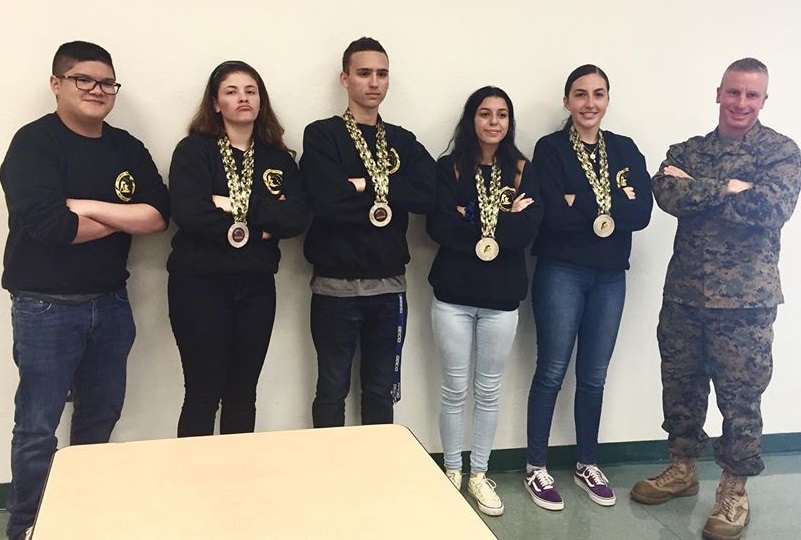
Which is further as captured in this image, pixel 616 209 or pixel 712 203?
pixel 616 209

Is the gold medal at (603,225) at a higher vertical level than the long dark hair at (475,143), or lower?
lower

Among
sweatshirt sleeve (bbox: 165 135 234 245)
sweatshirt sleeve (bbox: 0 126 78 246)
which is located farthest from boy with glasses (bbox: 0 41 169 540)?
sweatshirt sleeve (bbox: 165 135 234 245)

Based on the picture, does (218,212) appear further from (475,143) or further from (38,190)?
(475,143)

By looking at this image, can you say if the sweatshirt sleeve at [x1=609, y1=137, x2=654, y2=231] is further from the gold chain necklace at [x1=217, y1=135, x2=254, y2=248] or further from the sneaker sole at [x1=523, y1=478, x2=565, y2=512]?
the gold chain necklace at [x1=217, y1=135, x2=254, y2=248]

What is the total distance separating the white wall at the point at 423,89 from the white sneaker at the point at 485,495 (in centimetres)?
32

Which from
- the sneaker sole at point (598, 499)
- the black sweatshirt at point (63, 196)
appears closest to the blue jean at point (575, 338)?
the sneaker sole at point (598, 499)

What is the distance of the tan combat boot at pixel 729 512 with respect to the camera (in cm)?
268

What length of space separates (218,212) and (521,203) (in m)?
1.18

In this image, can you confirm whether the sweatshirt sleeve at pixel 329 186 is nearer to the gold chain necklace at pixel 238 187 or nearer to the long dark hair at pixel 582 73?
the gold chain necklace at pixel 238 187

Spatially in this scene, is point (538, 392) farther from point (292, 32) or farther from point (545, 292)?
point (292, 32)

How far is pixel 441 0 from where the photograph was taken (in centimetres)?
290

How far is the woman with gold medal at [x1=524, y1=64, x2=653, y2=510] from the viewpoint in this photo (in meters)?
2.78

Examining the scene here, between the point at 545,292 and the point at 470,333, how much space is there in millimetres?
389

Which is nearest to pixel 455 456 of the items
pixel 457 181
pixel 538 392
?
pixel 538 392
